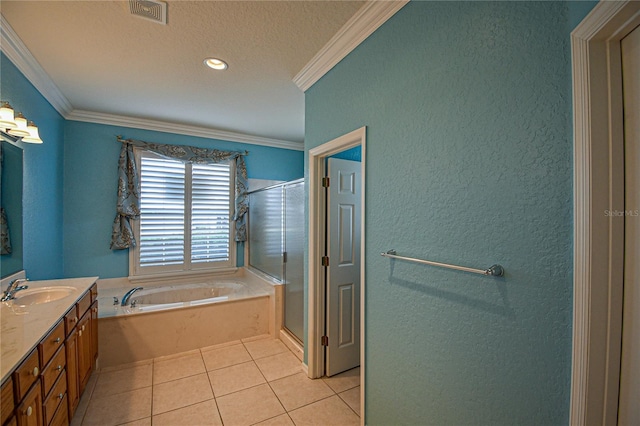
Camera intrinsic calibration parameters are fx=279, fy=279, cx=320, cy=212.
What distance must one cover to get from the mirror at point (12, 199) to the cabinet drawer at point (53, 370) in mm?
834

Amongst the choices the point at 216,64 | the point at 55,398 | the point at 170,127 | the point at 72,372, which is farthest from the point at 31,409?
the point at 170,127

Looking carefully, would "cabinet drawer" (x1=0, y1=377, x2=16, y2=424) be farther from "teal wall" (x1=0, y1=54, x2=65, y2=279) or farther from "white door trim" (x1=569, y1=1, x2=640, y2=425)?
"white door trim" (x1=569, y1=1, x2=640, y2=425)

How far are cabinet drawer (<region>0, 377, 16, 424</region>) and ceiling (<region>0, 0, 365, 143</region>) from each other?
1.90 metres

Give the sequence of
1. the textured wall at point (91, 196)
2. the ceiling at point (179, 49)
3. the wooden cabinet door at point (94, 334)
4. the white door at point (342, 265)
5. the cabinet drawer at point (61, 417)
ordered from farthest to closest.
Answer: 1. the textured wall at point (91, 196)
2. the white door at point (342, 265)
3. the wooden cabinet door at point (94, 334)
4. the ceiling at point (179, 49)
5. the cabinet drawer at point (61, 417)

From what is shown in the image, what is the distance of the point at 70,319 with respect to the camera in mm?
1733

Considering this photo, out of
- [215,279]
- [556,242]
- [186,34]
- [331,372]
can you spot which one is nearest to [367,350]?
[331,372]

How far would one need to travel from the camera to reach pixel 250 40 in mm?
1898

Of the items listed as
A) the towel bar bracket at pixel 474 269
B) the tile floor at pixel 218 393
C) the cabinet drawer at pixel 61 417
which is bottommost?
the tile floor at pixel 218 393

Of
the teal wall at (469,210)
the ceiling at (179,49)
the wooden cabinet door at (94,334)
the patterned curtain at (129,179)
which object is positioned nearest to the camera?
the teal wall at (469,210)

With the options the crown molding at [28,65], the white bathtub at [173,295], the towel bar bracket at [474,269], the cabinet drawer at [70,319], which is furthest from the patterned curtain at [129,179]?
the towel bar bracket at [474,269]

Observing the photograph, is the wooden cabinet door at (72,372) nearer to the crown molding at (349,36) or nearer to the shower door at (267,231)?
the shower door at (267,231)

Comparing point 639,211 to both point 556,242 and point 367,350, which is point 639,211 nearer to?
point 556,242

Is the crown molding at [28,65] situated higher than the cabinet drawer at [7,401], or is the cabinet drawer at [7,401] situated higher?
the crown molding at [28,65]

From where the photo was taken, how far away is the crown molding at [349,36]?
1.54 meters
